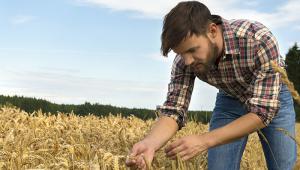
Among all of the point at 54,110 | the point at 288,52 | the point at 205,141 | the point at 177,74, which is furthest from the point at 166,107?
the point at 288,52

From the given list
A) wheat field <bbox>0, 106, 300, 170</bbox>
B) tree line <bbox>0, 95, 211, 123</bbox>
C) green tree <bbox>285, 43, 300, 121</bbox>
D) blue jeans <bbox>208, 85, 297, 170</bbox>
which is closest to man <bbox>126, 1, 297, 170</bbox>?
blue jeans <bbox>208, 85, 297, 170</bbox>

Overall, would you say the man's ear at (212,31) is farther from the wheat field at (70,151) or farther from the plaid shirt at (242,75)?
the wheat field at (70,151)

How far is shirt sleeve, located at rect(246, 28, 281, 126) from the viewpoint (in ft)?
11.2

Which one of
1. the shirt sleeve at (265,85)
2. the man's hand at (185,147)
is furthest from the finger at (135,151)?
the shirt sleeve at (265,85)

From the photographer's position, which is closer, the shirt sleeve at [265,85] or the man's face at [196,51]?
the man's face at [196,51]

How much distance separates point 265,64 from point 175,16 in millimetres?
761

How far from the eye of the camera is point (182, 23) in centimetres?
319

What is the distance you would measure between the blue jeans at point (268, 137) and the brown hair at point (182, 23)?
0.96 m

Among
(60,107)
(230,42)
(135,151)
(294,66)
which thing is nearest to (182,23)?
(230,42)

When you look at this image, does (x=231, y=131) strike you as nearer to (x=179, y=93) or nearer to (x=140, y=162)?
(x=140, y=162)

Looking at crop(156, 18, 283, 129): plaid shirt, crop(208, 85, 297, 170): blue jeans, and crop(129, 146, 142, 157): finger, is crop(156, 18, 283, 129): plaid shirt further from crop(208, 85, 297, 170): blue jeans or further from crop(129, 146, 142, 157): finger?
crop(129, 146, 142, 157): finger

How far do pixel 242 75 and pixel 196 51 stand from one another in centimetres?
72

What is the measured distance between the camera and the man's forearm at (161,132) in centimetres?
344

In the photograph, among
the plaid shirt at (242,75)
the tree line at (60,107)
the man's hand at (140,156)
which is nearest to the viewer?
the man's hand at (140,156)
